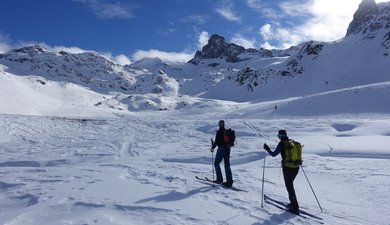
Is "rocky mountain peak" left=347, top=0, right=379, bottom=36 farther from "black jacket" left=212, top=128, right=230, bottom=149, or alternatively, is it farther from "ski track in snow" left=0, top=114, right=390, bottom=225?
"black jacket" left=212, top=128, right=230, bottom=149

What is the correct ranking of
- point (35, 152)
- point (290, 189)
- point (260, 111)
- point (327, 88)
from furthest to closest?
point (327, 88) → point (260, 111) → point (35, 152) → point (290, 189)

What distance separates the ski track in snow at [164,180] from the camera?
29.4ft

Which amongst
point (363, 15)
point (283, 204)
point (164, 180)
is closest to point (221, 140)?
point (164, 180)

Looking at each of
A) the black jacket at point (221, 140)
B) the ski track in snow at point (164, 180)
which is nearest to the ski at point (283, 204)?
the ski track in snow at point (164, 180)


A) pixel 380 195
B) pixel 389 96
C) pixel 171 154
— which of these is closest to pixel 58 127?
pixel 171 154

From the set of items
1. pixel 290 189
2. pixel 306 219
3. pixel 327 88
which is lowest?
pixel 306 219

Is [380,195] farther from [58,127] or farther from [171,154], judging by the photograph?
[58,127]

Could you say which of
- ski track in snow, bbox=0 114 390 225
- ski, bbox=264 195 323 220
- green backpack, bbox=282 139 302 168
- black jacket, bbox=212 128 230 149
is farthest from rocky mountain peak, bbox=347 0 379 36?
green backpack, bbox=282 139 302 168

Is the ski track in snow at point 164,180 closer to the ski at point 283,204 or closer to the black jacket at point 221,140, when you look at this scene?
the ski at point 283,204

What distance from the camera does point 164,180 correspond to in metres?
12.9

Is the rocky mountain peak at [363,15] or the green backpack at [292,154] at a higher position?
the rocky mountain peak at [363,15]

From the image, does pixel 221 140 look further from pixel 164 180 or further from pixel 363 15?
pixel 363 15

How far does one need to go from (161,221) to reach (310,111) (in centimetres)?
5353

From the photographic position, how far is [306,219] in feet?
31.1
